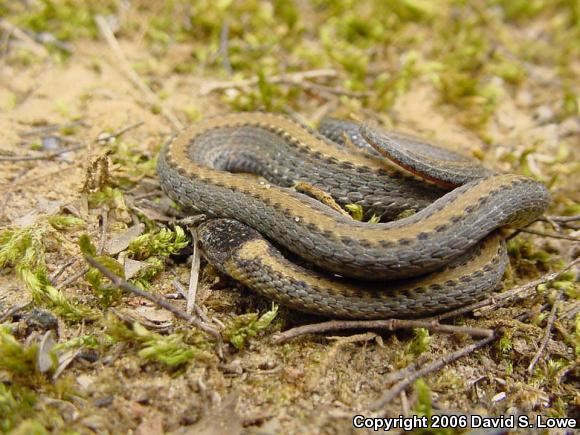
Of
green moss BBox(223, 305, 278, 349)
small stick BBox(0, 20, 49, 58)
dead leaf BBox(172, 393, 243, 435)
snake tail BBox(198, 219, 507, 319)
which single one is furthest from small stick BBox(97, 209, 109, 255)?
small stick BBox(0, 20, 49, 58)

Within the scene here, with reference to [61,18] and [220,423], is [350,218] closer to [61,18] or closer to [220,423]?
[220,423]

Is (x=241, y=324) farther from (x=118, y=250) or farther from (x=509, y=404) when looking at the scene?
(x=509, y=404)

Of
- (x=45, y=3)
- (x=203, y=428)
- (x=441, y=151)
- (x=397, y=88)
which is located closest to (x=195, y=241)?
(x=203, y=428)

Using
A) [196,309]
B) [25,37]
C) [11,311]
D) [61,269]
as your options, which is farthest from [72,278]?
[25,37]

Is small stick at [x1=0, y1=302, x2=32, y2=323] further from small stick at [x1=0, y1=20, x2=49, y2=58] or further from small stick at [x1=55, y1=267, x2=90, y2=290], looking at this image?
small stick at [x1=0, y1=20, x2=49, y2=58]

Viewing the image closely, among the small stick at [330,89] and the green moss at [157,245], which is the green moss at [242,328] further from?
the small stick at [330,89]
